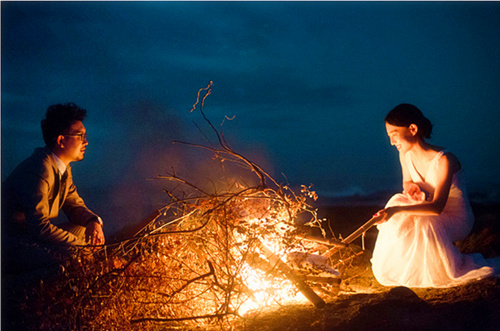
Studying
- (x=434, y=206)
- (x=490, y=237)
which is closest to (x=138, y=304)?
(x=434, y=206)

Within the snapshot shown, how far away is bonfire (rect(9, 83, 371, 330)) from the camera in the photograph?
395 centimetres

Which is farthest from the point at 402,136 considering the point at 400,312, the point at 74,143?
the point at 74,143

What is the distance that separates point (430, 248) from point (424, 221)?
298 millimetres

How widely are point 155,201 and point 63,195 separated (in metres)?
1.38

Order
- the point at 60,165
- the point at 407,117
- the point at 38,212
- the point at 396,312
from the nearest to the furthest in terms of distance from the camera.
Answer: the point at 396,312 < the point at 38,212 < the point at 407,117 < the point at 60,165

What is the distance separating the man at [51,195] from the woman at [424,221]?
339cm

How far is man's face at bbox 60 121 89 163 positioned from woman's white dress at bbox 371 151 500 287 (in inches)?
147

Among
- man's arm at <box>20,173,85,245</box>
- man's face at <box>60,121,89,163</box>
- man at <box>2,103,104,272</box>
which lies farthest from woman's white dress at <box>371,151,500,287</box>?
man's face at <box>60,121,89,163</box>

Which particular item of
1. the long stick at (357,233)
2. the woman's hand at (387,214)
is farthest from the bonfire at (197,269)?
the woman's hand at (387,214)

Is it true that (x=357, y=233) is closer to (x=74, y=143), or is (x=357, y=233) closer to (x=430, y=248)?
(x=430, y=248)

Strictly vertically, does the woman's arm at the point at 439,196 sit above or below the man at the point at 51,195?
below

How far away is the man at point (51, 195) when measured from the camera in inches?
185

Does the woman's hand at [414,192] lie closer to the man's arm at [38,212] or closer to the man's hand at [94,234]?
the man's hand at [94,234]

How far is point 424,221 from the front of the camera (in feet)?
15.9
